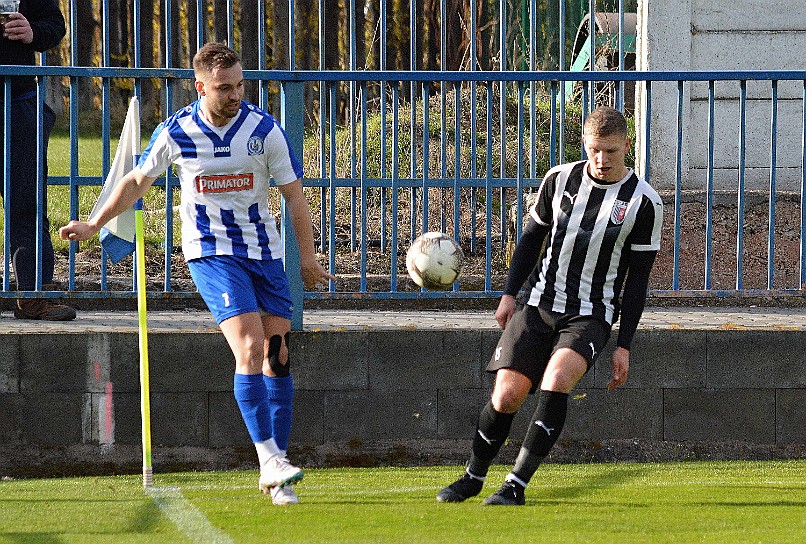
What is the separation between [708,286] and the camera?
272 inches

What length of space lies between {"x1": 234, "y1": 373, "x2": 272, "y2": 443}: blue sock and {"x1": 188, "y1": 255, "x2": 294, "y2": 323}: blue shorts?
0.29 m

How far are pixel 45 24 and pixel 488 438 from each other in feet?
12.7

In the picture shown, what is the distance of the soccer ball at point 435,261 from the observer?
587 centimetres

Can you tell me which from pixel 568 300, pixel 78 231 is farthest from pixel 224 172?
pixel 568 300

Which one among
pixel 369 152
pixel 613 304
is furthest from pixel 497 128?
pixel 613 304

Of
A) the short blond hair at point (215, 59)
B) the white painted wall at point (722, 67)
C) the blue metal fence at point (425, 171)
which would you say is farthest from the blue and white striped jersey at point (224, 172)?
the white painted wall at point (722, 67)

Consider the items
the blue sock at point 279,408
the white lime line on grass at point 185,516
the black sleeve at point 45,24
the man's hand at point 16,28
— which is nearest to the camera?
the white lime line on grass at point 185,516

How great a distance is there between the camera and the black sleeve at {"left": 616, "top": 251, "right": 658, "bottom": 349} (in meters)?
5.26

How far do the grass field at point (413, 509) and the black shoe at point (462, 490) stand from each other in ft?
0.15

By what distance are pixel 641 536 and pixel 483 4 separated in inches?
372

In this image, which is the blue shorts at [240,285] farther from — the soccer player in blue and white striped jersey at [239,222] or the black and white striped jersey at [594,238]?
the black and white striped jersey at [594,238]

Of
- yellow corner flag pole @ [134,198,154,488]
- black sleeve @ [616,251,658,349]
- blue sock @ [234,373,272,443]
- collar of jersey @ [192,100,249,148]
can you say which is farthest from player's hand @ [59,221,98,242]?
black sleeve @ [616,251,658,349]

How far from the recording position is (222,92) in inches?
205

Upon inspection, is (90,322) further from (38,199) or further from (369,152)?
(369,152)
